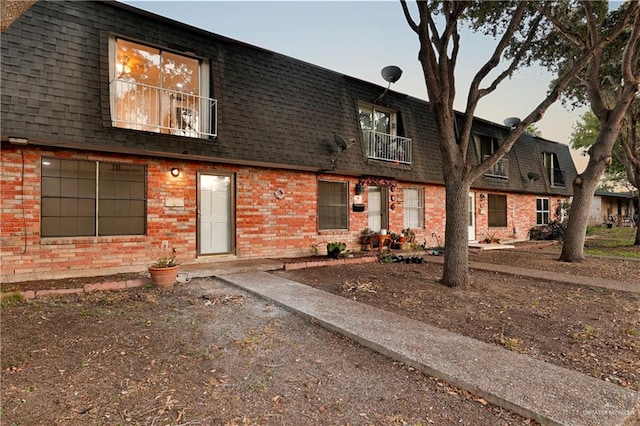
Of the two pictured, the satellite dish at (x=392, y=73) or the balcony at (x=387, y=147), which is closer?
the satellite dish at (x=392, y=73)

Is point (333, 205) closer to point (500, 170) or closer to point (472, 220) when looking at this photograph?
point (472, 220)

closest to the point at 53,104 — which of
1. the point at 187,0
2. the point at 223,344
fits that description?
the point at 187,0

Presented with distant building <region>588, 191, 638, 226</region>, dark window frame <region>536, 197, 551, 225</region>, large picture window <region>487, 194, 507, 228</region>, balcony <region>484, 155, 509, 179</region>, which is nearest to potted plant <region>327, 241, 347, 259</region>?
balcony <region>484, 155, 509, 179</region>

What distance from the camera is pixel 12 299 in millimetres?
4656

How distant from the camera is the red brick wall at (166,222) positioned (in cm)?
564

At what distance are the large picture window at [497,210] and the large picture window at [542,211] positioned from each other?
10.8 feet

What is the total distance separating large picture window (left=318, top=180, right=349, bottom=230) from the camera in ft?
32.1

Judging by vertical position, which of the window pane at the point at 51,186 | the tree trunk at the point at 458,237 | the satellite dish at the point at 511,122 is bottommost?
the tree trunk at the point at 458,237

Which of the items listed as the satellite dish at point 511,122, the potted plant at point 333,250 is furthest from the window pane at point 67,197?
the satellite dish at point 511,122

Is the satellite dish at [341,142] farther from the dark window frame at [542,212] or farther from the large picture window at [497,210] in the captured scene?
the dark window frame at [542,212]

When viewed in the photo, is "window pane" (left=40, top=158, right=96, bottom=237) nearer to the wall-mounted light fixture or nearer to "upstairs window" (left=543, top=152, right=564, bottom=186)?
the wall-mounted light fixture

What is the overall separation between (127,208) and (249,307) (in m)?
3.92

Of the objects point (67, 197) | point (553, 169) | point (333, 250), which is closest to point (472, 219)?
point (553, 169)

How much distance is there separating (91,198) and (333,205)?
6155mm
